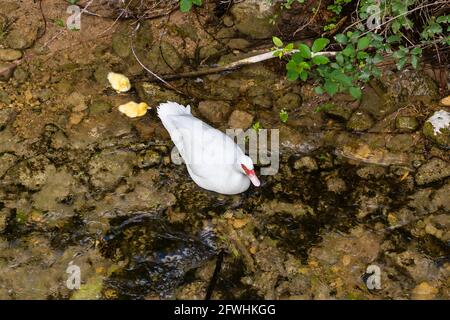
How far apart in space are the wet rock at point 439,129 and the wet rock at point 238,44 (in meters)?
1.63

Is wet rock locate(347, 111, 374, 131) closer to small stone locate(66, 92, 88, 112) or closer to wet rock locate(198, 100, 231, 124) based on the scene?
wet rock locate(198, 100, 231, 124)

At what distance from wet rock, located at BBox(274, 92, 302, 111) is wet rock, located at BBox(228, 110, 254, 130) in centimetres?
25

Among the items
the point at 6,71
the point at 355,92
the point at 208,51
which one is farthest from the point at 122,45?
the point at 355,92

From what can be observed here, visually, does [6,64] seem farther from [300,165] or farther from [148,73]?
[300,165]

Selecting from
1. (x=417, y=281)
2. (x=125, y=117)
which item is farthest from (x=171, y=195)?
(x=417, y=281)

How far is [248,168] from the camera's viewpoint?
3633 millimetres

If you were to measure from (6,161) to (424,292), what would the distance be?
10.5ft

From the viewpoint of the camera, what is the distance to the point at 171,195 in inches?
155

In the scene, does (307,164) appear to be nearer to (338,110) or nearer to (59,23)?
(338,110)

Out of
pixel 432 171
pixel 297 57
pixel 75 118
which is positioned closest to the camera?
pixel 297 57

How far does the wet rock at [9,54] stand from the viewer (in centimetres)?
439

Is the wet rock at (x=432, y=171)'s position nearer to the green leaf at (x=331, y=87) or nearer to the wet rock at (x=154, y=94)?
the green leaf at (x=331, y=87)

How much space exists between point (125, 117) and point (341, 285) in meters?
2.15

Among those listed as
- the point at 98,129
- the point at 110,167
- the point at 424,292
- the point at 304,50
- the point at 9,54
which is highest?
the point at 304,50
